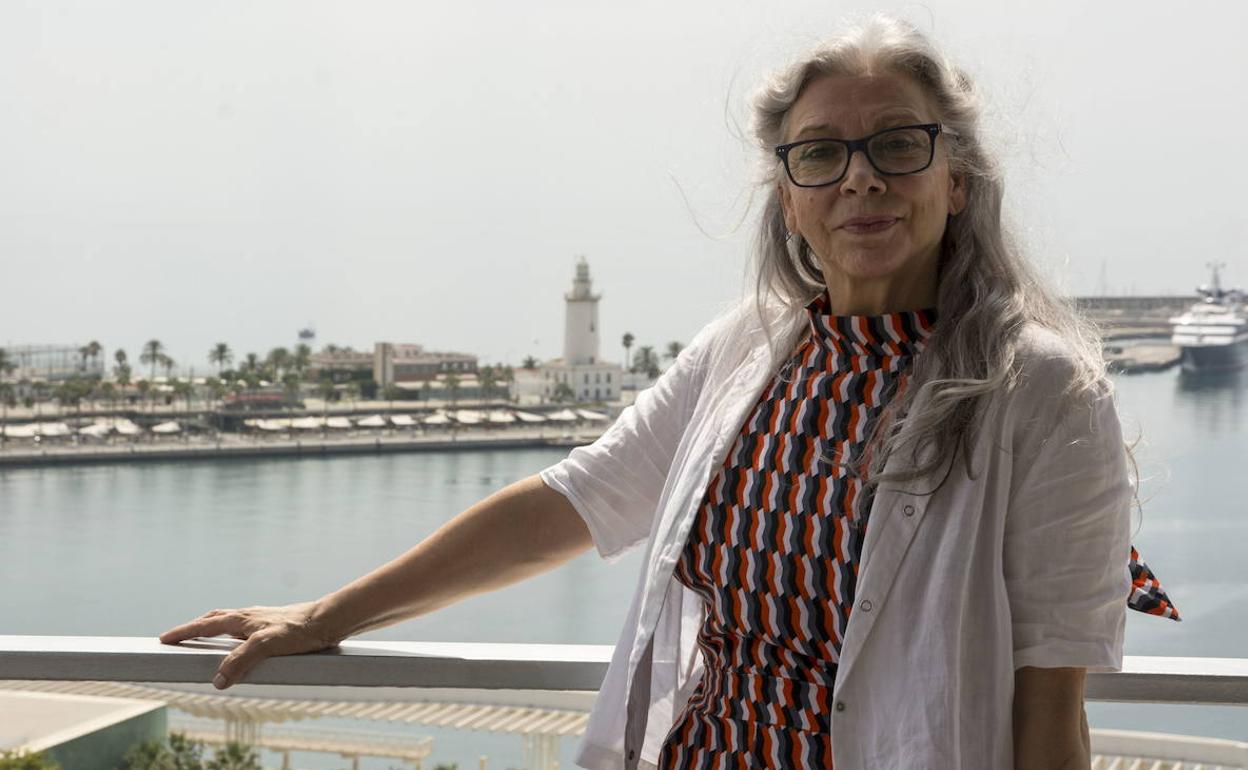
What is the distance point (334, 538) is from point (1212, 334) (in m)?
16.9

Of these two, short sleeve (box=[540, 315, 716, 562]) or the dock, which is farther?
the dock

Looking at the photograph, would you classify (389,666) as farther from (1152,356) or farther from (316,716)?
(1152,356)

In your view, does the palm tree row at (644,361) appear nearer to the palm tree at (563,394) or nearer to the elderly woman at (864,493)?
the palm tree at (563,394)

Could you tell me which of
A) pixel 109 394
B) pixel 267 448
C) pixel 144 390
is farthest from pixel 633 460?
pixel 144 390

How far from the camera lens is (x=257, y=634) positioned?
3.55ft

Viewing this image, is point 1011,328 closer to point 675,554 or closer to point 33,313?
point 675,554

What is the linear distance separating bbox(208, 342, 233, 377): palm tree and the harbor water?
6856mm

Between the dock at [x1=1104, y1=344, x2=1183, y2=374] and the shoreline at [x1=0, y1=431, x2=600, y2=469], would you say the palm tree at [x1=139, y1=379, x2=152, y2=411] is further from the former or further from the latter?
the dock at [x1=1104, y1=344, x2=1183, y2=374]

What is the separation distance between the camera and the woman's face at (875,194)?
87 centimetres

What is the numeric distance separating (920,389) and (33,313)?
56848 mm

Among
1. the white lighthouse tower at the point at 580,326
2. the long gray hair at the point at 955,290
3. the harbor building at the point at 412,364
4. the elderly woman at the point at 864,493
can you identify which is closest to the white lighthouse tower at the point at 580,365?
the white lighthouse tower at the point at 580,326

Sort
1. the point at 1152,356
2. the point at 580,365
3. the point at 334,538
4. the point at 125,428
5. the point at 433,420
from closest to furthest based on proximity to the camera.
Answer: the point at 1152,356 < the point at 334,538 < the point at 125,428 < the point at 433,420 < the point at 580,365

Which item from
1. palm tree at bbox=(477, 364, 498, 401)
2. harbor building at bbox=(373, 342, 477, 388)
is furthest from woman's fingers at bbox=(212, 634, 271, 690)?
harbor building at bbox=(373, 342, 477, 388)

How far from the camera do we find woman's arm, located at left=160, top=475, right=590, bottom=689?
1.08 m
